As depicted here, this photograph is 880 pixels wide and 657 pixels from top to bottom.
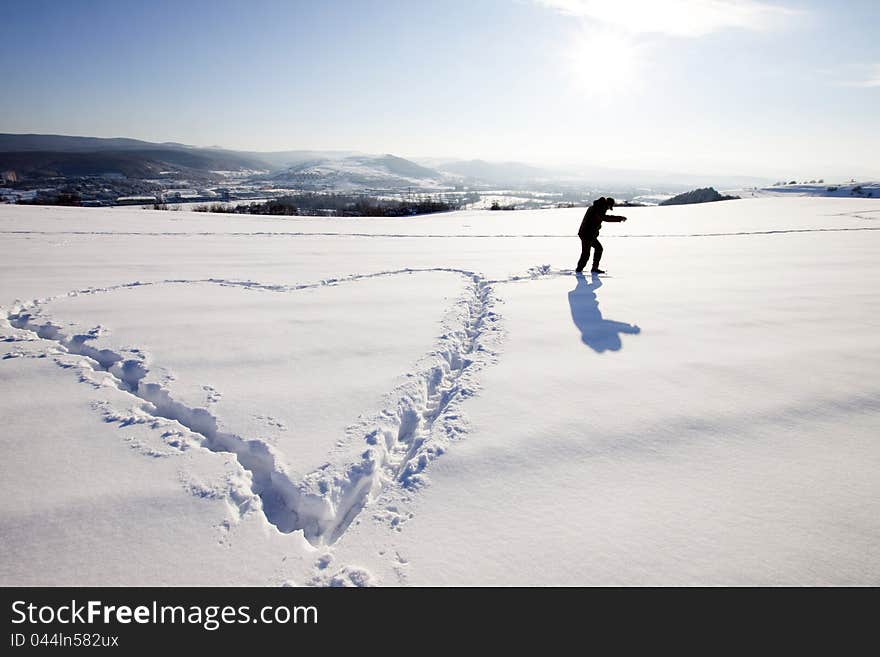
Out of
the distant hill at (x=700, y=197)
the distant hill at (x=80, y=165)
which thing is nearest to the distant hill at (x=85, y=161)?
the distant hill at (x=80, y=165)

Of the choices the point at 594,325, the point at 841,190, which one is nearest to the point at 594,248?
the point at 594,325

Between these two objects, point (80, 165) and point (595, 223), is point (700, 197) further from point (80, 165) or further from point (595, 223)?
point (80, 165)

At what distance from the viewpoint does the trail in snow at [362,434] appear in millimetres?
2172

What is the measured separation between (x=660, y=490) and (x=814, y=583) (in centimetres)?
65

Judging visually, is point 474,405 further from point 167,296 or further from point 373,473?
point 167,296

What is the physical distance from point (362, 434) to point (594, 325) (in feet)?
10.5

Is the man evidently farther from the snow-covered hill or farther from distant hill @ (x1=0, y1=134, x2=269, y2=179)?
distant hill @ (x1=0, y1=134, x2=269, y2=179)

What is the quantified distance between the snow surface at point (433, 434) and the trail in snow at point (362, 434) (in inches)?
0.7

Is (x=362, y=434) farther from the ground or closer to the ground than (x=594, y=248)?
closer to the ground

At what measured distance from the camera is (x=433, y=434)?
106 inches

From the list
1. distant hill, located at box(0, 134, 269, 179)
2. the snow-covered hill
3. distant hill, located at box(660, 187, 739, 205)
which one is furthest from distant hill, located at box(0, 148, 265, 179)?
the snow-covered hill

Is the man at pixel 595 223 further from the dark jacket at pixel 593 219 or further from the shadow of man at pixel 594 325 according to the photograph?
the shadow of man at pixel 594 325

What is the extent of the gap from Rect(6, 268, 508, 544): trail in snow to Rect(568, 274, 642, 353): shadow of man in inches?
39.9

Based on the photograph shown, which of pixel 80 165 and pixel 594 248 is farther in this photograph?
pixel 80 165
